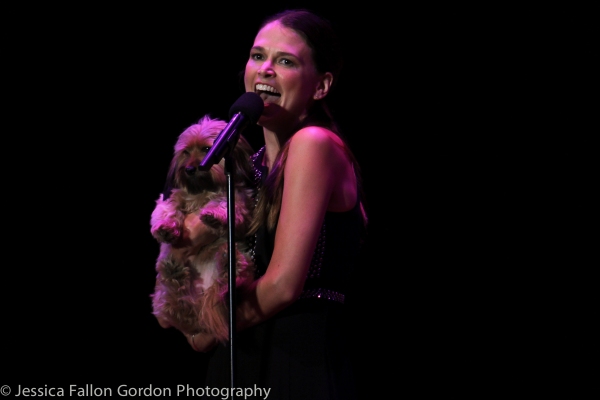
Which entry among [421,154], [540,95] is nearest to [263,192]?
[421,154]

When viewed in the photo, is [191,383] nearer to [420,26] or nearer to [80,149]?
[80,149]

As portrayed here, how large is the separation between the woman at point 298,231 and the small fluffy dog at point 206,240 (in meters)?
0.06

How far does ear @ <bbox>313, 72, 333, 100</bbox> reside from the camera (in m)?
2.09

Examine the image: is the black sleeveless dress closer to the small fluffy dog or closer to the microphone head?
the small fluffy dog

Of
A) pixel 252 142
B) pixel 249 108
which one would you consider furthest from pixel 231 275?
pixel 252 142

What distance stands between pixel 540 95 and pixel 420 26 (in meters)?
0.61

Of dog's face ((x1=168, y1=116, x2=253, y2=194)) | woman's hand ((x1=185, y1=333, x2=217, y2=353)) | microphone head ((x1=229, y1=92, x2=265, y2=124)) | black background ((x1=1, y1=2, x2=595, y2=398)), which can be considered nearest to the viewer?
microphone head ((x1=229, y1=92, x2=265, y2=124))

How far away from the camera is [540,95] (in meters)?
3.06

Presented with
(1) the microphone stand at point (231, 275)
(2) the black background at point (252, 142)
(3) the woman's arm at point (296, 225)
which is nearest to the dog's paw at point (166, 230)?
(3) the woman's arm at point (296, 225)

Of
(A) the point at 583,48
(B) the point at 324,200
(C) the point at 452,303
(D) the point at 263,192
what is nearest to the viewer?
(B) the point at 324,200

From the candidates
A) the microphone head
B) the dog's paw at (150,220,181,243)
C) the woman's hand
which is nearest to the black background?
the dog's paw at (150,220,181,243)

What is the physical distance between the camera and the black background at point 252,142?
3.14 meters

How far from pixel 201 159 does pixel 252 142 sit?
1120mm

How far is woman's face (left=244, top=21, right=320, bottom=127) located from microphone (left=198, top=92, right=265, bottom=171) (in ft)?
0.83
